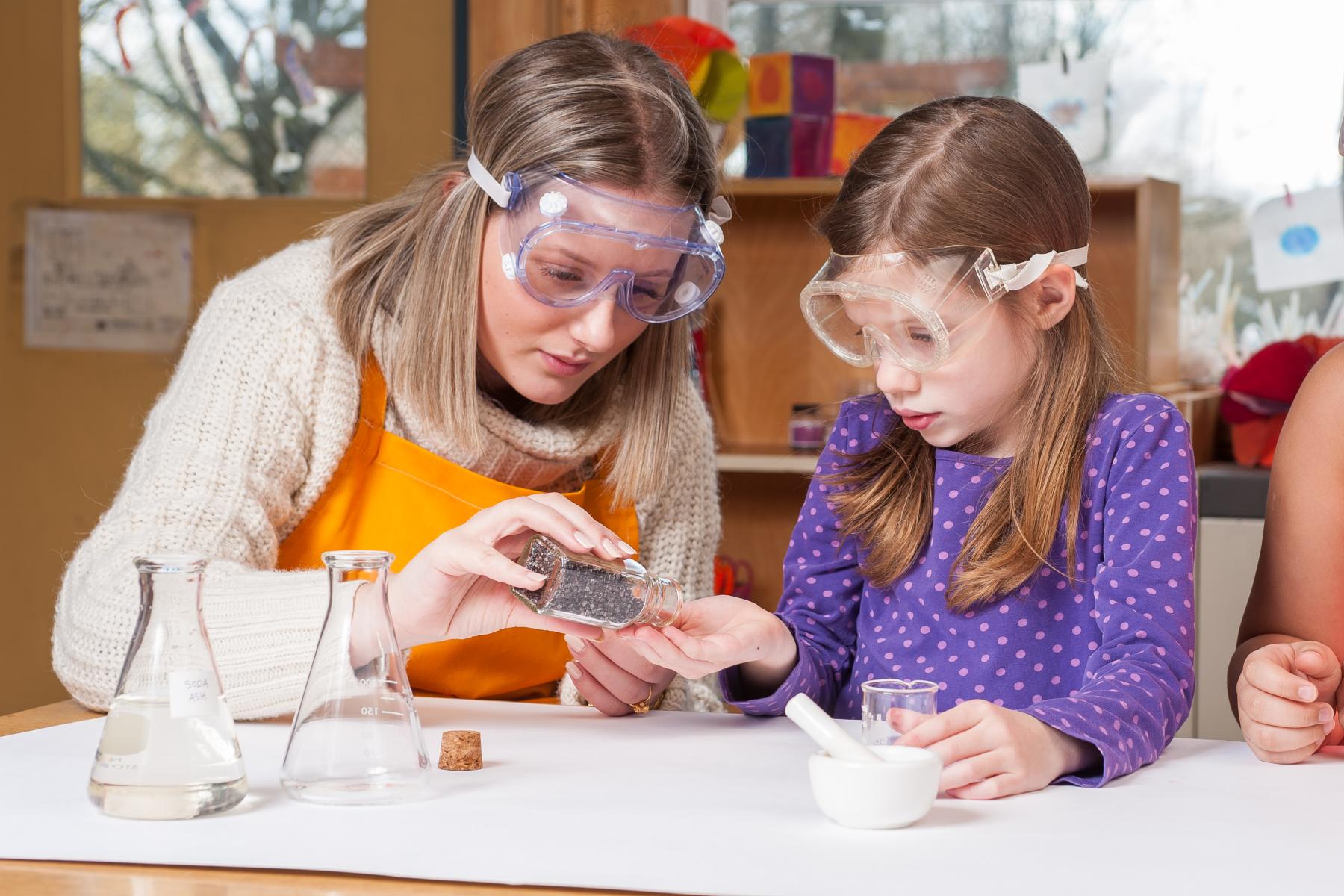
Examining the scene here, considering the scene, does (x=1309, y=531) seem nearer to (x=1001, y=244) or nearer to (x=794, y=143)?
(x=1001, y=244)

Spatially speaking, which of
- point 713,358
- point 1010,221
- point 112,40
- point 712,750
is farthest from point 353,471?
point 112,40

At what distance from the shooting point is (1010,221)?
1321mm

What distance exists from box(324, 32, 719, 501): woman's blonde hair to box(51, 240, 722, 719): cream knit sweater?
0.03m

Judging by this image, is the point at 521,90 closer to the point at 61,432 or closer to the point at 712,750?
the point at 712,750

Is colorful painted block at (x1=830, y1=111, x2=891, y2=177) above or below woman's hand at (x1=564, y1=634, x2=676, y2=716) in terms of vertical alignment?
above

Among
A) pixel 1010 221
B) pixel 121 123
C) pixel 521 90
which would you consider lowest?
pixel 1010 221

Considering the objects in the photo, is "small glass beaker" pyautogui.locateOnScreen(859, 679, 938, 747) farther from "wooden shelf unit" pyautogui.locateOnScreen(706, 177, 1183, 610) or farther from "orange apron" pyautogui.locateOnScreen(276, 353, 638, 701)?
"wooden shelf unit" pyautogui.locateOnScreen(706, 177, 1183, 610)

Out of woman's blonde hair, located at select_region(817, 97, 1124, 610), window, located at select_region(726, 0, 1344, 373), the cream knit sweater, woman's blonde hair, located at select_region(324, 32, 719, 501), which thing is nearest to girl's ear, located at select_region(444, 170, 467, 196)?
woman's blonde hair, located at select_region(324, 32, 719, 501)

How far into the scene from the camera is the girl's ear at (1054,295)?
1335 millimetres

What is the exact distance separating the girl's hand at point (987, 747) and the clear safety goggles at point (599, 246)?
58cm

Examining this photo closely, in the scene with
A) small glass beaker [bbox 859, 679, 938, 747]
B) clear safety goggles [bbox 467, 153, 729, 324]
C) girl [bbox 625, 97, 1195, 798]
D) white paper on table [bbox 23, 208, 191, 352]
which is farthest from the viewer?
white paper on table [bbox 23, 208, 191, 352]

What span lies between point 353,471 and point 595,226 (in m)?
0.40

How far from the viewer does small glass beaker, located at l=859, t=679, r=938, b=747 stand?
1015mm

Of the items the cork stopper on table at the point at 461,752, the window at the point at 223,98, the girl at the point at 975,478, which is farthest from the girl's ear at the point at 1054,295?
the window at the point at 223,98
